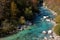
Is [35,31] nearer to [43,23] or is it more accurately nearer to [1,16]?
[43,23]

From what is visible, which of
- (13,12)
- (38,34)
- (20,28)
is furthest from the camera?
(13,12)

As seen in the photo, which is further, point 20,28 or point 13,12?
point 13,12

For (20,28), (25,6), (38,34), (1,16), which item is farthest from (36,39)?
(25,6)

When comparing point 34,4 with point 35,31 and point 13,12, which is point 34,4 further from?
point 35,31

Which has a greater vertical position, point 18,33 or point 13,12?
point 13,12

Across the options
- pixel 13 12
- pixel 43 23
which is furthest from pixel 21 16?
pixel 43 23

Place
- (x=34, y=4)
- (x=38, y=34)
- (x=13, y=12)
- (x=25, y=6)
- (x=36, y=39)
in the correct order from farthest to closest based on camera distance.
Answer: (x=34, y=4) → (x=25, y=6) → (x=13, y=12) → (x=38, y=34) → (x=36, y=39)

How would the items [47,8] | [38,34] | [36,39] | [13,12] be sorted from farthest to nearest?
[47,8], [13,12], [38,34], [36,39]

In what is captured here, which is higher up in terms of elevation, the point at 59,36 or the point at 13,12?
the point at 13,12

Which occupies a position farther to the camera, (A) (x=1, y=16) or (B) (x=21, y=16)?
(B) (x=21, y=16)
